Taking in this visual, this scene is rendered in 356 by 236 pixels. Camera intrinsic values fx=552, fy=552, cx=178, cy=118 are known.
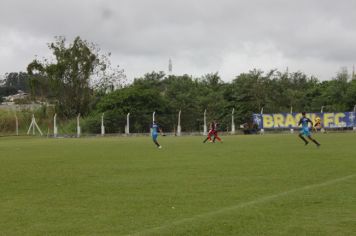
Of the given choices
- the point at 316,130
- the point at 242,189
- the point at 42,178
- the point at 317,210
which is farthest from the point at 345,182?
the point at 316,130

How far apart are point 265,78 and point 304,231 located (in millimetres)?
60152

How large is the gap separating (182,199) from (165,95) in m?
54.6

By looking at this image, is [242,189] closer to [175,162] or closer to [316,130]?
[175,162]

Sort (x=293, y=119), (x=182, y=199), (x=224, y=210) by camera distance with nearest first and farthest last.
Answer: (x=224, y=210) → (x=182, y=199) → (x=293, y=119)

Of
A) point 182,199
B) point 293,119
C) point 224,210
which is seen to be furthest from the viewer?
point 293,119

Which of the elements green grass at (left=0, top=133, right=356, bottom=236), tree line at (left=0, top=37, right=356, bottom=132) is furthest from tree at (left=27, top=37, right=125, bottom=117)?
green grass at (left=0, top=133, right=356, bottom=236)

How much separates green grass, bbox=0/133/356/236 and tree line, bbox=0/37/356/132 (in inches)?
1457

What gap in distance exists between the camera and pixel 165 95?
64.5 meters

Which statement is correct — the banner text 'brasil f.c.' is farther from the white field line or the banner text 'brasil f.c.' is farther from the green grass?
the white field line

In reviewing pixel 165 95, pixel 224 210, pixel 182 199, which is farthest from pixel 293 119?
pixel 224 210

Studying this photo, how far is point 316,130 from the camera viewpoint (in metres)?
50.0

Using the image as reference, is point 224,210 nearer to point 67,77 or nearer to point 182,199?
point 182,199

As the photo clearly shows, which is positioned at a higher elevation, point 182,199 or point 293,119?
point 293,119

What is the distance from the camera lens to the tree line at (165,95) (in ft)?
177
